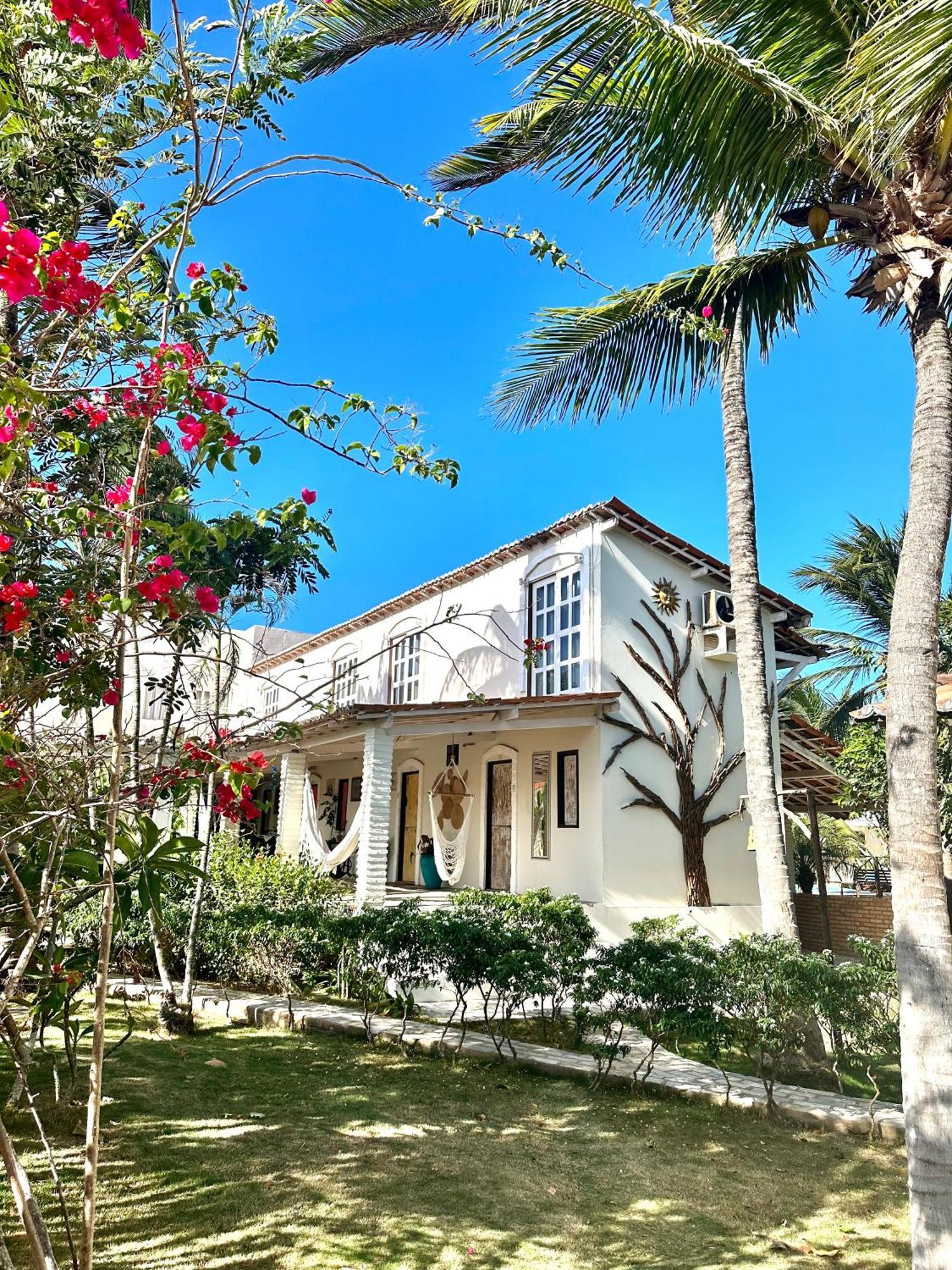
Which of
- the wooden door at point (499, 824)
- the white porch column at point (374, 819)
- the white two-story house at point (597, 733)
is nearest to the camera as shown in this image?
the white porch column at point (374, 819)

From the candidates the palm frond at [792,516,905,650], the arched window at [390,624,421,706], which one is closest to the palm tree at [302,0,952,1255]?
the arched window at [390,624,421,706]

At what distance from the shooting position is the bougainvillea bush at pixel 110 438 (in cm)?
276

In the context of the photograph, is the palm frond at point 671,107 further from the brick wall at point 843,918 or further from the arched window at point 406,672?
the arched window at point 406,672

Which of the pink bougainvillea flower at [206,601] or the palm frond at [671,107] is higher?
the palm frond at [671,107]

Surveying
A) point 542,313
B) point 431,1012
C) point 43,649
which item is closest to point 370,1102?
point 431,1012

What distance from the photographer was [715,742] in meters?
13.7

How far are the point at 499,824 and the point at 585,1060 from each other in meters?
7.19

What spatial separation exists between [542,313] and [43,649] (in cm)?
488

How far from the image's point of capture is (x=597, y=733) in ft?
41.5

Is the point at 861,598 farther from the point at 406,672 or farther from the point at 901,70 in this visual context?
the point at 901,70

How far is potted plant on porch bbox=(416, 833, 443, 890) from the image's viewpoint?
15.3 m

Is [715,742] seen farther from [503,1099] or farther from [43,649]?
[43,649]

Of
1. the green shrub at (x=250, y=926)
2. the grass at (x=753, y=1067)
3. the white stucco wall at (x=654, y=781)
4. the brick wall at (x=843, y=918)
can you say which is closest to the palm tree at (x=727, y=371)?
the grass at (x=753, y=1067)

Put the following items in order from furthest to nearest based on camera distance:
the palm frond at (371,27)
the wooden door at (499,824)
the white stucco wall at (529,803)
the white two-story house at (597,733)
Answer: the wooden door at (499,824) < the white stucco wall at (529,803) < the white two-story house at (597,733) < the palm frond at (371,27)
